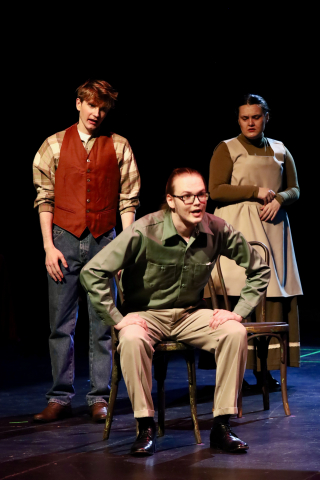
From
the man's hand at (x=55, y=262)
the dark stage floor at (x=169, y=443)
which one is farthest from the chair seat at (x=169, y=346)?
the man's hand at (x=55, y=262)

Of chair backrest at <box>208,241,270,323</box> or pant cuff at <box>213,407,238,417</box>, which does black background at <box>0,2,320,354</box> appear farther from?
pant cuff at <box>213,407,238,417</box>

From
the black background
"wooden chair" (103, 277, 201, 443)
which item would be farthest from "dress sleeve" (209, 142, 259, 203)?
the black background

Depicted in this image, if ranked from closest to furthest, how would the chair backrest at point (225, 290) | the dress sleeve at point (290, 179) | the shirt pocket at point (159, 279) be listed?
the shirt pocket at point (159, 279) → the chair backrest at point (225, 290) → the dress sleeve at point (290, 179)

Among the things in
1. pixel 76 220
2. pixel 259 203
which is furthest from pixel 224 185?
pixel 76 220

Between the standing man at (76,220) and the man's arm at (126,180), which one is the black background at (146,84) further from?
the man's arm at (126,180)

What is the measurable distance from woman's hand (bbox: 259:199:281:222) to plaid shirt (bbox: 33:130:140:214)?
779mm

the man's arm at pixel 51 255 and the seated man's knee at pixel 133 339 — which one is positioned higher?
the man's arm at pixel 51 255

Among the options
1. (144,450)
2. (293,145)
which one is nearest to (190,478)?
(144,450)

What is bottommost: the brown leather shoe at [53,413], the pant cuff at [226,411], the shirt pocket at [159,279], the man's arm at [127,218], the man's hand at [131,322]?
the brown leather shoe at [53,413]

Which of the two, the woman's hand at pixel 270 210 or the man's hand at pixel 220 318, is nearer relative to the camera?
the man's hand at pixel 220 318

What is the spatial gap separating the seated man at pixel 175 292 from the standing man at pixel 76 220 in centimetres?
47

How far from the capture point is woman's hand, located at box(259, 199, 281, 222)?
374 cm

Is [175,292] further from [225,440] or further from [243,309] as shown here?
[225,440]

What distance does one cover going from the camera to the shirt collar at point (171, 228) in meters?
2.66
